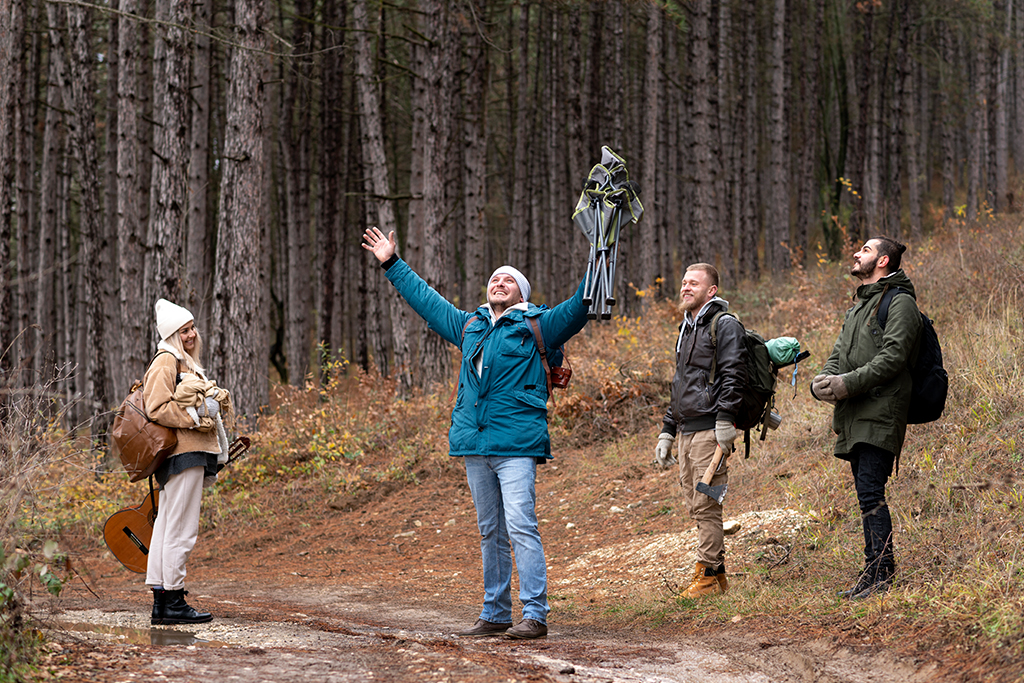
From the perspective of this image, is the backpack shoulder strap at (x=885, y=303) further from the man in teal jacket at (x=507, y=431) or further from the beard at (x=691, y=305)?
the man in teal jacket at (x=507, y=431)

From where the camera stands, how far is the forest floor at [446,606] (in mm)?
4418

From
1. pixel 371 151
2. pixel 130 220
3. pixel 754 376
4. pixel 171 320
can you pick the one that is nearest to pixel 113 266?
pixel 130 220

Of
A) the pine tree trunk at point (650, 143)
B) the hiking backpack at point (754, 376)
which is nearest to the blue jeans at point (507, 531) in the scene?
the hiking backpack at point (754, 376)

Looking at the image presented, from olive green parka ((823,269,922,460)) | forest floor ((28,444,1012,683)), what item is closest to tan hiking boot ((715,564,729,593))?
forest floor ((28,444,1012,683))

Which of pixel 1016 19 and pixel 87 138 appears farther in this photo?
pixel 1016 19

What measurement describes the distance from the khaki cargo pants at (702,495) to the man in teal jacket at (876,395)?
0.87 metres

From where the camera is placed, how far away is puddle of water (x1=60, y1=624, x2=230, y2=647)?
5.07 m

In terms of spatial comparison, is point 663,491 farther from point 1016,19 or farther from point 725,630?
point 1016,19

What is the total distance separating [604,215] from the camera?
5.41 metres

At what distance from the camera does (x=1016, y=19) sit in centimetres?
2984

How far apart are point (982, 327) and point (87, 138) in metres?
13.5

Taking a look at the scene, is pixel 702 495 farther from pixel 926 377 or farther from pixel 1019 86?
pixel 1019 86

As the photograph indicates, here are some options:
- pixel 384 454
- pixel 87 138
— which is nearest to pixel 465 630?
pixel 384 454

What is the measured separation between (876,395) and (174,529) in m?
4.72
